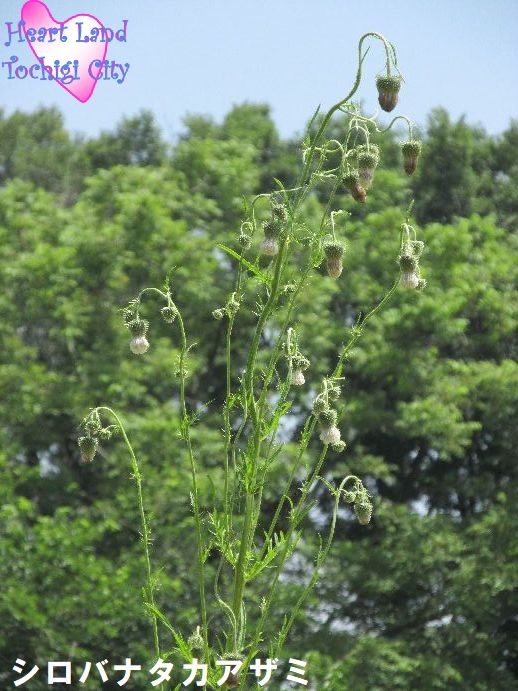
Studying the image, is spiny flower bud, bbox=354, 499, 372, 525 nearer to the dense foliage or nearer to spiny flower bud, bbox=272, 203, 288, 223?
spiny flower bud, bbox=272, 203, 288, 223

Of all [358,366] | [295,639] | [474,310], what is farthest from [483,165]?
[295,639]

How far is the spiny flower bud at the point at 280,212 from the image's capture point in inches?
108

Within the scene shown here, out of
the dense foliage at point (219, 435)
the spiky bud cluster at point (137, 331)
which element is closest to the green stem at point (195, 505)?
the spiky bud cluster at point (137, 331)

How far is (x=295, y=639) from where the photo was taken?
33.6 feet

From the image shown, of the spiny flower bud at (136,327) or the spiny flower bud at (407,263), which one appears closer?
the spiny flower bud at (407,263)

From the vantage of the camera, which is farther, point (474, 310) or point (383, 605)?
point (474, 310)

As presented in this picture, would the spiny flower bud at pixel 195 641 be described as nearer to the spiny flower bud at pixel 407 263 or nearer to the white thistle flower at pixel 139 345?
the white thistle flower at pixel 139 345

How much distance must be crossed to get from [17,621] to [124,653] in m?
0.83

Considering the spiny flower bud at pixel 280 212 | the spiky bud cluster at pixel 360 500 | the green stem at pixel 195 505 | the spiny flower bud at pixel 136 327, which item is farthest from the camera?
the spiny flower bud at pixel 136 327

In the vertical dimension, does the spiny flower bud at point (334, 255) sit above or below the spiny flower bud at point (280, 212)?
below

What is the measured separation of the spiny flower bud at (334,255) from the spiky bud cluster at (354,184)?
180 millimetres

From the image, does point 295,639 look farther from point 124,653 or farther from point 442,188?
point 442,188

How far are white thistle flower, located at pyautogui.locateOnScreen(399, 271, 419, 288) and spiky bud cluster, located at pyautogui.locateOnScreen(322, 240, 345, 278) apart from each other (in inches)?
5.4

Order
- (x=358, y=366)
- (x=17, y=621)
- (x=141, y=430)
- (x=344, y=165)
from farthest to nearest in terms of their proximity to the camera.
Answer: (x=358, y=366) < (x=141, y=430) < (x=17, y=621) < (x=344, y=165)
